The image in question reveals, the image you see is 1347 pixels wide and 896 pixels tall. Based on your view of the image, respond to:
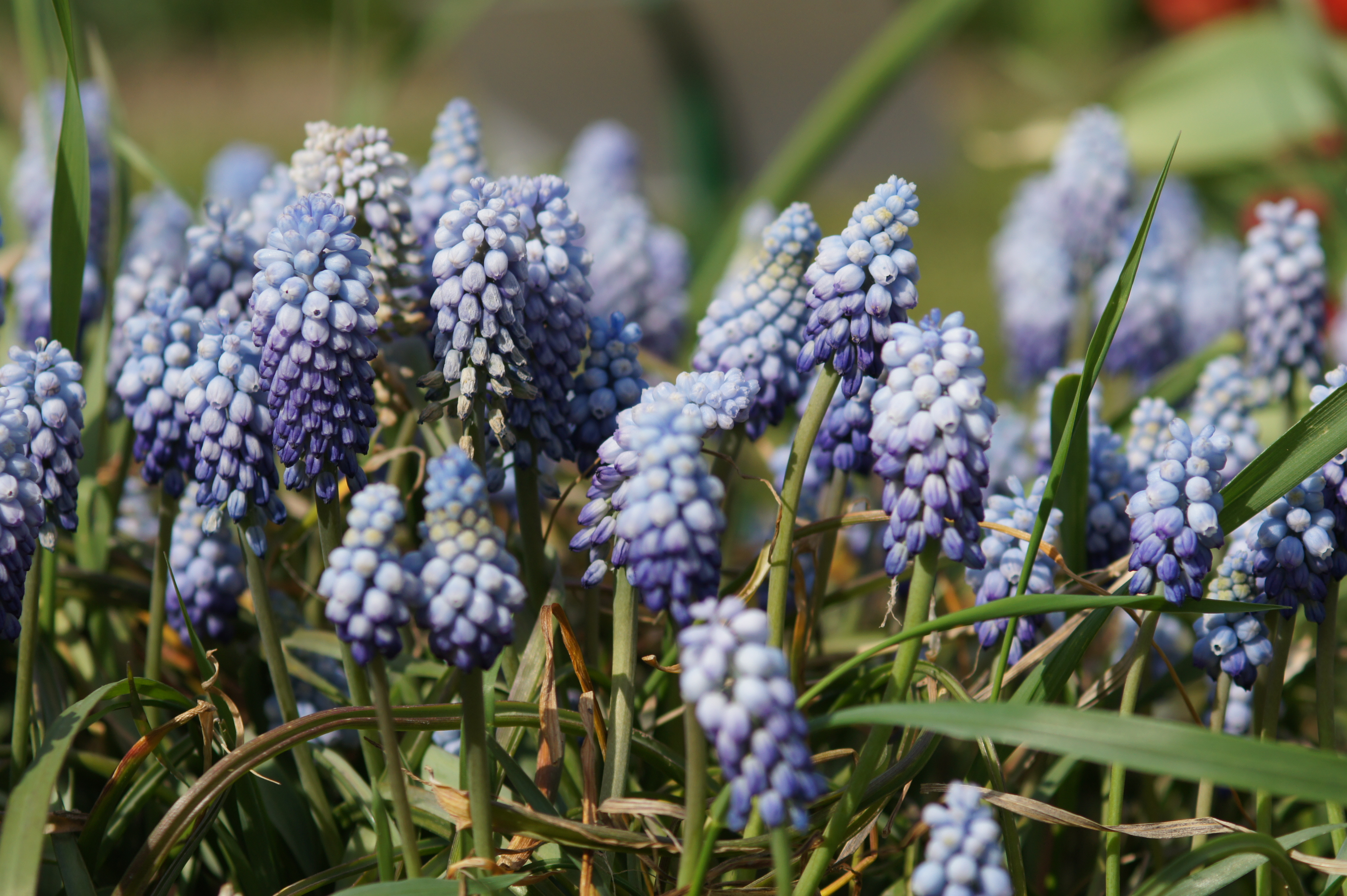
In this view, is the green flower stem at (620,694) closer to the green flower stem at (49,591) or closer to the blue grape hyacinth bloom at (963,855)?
the blue grape hyacinth bloom at (963,855)

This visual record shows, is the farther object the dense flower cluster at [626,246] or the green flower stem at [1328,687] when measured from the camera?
the dense flower cluster at [626,246]

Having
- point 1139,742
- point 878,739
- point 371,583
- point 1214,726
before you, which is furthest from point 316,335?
point 1214,726

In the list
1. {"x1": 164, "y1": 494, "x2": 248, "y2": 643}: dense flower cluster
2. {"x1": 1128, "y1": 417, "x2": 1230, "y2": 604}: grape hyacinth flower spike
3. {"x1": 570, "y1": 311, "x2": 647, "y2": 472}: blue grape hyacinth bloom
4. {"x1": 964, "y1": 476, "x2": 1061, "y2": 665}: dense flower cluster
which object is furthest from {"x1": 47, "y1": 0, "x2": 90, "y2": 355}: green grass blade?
{"x1": 1128, "y1": 417, "x2": 1230, "y2": 604}: grape hyacinth flower spike

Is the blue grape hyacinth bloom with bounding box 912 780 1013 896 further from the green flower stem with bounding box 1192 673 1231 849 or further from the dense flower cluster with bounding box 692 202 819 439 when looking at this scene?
the dense flower cluster with bounding box 692 202 819 439

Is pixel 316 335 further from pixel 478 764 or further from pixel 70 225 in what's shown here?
pixel 70 225

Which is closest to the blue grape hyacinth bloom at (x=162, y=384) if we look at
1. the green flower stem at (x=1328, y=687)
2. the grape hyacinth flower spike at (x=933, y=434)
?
the grape hyacinth flower spike at (x=933, y=434)

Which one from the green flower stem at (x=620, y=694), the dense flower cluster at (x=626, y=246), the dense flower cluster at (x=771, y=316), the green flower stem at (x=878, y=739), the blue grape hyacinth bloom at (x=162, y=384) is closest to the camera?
the green flower stem at (x=878, y=739)
